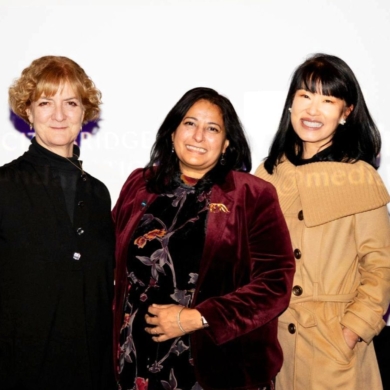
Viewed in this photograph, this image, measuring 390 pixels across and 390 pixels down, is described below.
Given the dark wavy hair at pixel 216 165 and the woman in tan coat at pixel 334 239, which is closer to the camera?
the woman in tan coat at pixel 334 239

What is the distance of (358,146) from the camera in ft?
7.74

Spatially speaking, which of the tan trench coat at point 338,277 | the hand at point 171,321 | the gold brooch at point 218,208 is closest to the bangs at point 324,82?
the tan trench coat at point 338,277

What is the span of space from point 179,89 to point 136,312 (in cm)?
146

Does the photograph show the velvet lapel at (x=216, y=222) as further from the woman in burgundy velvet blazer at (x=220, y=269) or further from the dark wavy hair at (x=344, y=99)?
the dark wavy hair at (x=344, y=99)

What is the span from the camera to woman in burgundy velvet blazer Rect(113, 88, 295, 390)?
216 centimetres

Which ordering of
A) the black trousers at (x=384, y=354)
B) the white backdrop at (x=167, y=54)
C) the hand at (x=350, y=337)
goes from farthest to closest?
the white backdrop at (x=167, y=54) → the black trousers at (x=384, y=354) → the hand at (x=350, y=337)

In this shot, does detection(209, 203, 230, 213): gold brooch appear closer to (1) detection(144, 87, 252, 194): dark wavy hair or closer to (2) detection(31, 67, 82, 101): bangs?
(1) detection(144, 87, 252, 194): dark wavy hair

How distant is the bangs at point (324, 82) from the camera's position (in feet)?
7.59

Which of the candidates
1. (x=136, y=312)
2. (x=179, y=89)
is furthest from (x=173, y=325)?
(x=179, y=89)

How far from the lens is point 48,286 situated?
2.14m

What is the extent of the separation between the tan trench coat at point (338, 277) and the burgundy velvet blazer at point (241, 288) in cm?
9

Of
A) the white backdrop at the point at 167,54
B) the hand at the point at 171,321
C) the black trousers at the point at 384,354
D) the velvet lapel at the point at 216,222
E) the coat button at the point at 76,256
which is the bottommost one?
the black trousers at the point at 384,354

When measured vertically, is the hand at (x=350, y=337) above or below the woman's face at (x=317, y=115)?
below

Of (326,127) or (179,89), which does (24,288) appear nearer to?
(326,127)
